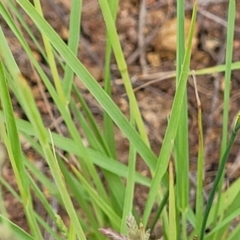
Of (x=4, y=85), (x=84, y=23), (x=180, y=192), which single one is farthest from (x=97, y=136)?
(x=84, y=23)

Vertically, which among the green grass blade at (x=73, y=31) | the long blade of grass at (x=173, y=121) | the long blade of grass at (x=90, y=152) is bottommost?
the long blade of grass at (x=90, y=152)

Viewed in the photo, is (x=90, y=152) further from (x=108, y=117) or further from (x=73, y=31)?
(x=73, y=31)

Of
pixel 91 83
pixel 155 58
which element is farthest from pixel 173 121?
pixel 155 58

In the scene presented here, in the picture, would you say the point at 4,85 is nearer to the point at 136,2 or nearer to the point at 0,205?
the point at 0,205

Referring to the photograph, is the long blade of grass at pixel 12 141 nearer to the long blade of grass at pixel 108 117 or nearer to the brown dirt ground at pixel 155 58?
the long blade of grass at pixel 108 117

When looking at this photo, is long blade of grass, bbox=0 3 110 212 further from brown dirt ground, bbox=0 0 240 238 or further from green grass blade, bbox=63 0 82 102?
brown dirt ground, bbox=0 0 240 238

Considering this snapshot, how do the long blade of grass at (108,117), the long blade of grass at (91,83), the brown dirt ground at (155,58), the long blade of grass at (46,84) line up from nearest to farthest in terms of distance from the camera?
the long blade of grass at (46,84) → the long blade of grass at (91,83) → the long blade of grass at (108,117) → the brown dirt ground at (155,58)

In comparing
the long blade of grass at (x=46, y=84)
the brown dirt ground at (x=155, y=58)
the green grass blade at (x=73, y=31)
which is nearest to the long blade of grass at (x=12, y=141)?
the long blade of grass at (x=46, y=84)

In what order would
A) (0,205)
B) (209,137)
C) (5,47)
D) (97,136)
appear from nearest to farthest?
(5,47)
(0,205)
(97,136)
(209,137)
